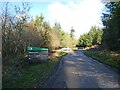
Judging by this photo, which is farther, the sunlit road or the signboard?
the signboard

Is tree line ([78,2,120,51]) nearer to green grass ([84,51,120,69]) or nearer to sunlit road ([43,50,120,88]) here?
green grass ([84,51,120,69])

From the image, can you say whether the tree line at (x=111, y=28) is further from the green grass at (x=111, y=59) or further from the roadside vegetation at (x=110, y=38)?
the green grass at (x=111, y=59)

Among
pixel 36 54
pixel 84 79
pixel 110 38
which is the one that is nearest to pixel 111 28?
pixel 110 38

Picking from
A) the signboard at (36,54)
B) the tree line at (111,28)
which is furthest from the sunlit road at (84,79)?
the tree line at (111,28)

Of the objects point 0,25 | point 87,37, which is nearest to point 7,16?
point 0,25

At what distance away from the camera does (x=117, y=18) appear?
2566cm

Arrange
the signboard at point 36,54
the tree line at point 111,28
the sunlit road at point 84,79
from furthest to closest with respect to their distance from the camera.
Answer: the tree line at point 111,28 < the signboard at point 36,54 < the sunlit road at point 84,79

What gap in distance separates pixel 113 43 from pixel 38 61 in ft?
52.7

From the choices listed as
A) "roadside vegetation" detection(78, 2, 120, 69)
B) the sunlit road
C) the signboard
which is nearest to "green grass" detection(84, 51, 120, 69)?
"roadside vegetation" detection(78, 2, 120, 69)

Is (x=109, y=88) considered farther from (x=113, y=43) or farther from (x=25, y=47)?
(x=113, y=43)

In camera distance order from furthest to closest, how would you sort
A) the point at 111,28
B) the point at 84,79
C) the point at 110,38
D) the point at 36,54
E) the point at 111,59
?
the point at 110,38, the point at 111,28, the point at 111,59, the point at 36,54, the point at 84,79

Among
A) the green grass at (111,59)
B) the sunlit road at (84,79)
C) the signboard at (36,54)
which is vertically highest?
the signboard at (36,54)

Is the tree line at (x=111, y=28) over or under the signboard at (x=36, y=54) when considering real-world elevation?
over

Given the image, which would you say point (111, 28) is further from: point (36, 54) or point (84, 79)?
point (84, 79)
